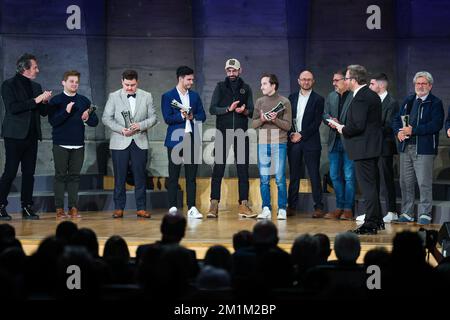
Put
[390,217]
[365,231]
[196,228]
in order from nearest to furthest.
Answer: [365,231] < [196,228] < [390,217]

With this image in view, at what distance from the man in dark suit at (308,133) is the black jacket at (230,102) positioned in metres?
0.52

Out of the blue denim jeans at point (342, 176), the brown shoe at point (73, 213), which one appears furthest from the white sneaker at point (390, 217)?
the brown shoe at point (73, 213)

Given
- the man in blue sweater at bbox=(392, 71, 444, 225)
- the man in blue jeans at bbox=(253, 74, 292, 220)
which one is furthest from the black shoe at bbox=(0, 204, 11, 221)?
the man in blue sweater at bbox=(392, 71, 444, 225)

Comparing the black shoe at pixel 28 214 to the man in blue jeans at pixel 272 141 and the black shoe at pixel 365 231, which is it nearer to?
the man in blue jeans at pixel 272 141

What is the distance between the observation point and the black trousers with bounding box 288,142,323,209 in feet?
29.9

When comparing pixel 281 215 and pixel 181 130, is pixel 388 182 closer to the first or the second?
pixel 281 215

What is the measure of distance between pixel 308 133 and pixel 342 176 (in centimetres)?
56

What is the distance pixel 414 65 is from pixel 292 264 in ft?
19.7

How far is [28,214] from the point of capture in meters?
8.60

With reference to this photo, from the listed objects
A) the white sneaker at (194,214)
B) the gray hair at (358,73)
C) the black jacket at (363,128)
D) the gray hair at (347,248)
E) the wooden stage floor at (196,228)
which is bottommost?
the wooden stage floor at (196,228)

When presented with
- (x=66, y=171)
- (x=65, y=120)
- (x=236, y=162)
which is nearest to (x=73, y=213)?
(x=66, y=171)

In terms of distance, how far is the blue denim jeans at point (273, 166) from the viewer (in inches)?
348

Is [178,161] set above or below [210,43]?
below

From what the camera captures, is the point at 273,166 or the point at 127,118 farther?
the point at 273,166
